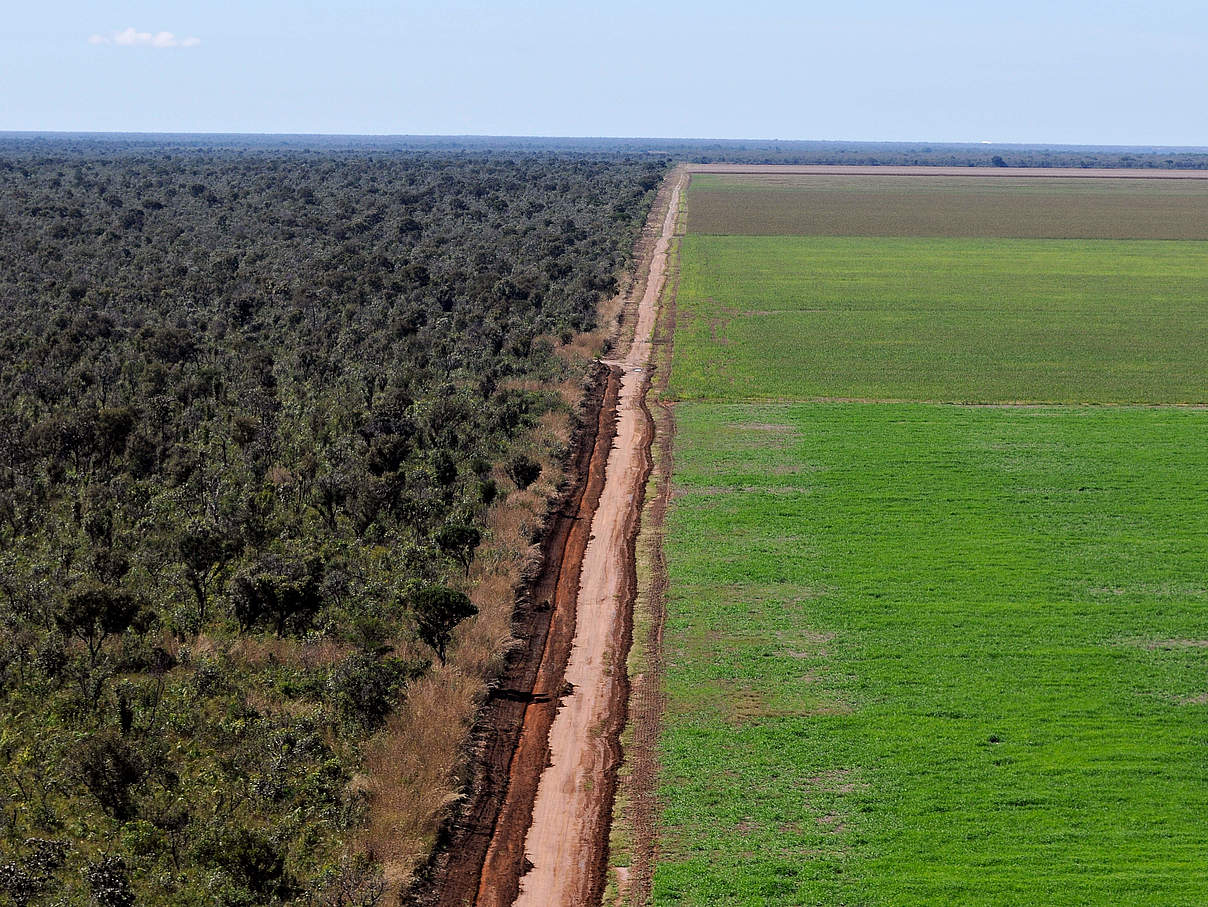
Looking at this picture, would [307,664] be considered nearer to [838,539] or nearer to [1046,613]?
[838,539]

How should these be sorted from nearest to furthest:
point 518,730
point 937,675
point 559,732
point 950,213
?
point 559,732, point 518,730, point 937,675, point 950,213

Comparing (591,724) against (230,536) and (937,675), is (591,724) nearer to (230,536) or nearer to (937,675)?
(937,675)

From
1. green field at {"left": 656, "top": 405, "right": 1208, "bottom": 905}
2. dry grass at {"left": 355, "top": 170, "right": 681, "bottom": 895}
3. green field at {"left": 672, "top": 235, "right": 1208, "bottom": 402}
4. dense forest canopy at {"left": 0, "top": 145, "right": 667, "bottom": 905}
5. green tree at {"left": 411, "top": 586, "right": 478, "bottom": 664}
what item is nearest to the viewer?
green field at {"left": 656, "top": 405, "right": 1208, "bottom": 905}

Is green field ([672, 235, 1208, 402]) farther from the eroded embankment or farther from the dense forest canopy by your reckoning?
the eroded embankment

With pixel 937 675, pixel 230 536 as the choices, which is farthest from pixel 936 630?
pixel 230 536

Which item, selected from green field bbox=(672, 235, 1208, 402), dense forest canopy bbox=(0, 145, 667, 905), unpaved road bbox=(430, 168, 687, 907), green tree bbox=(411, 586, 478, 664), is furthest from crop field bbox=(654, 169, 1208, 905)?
Answer: dense forest canopy bbox=(0, 145, 667, 905)

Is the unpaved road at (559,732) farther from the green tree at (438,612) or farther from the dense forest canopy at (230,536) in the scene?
the dense forest canopy at (230,536)
